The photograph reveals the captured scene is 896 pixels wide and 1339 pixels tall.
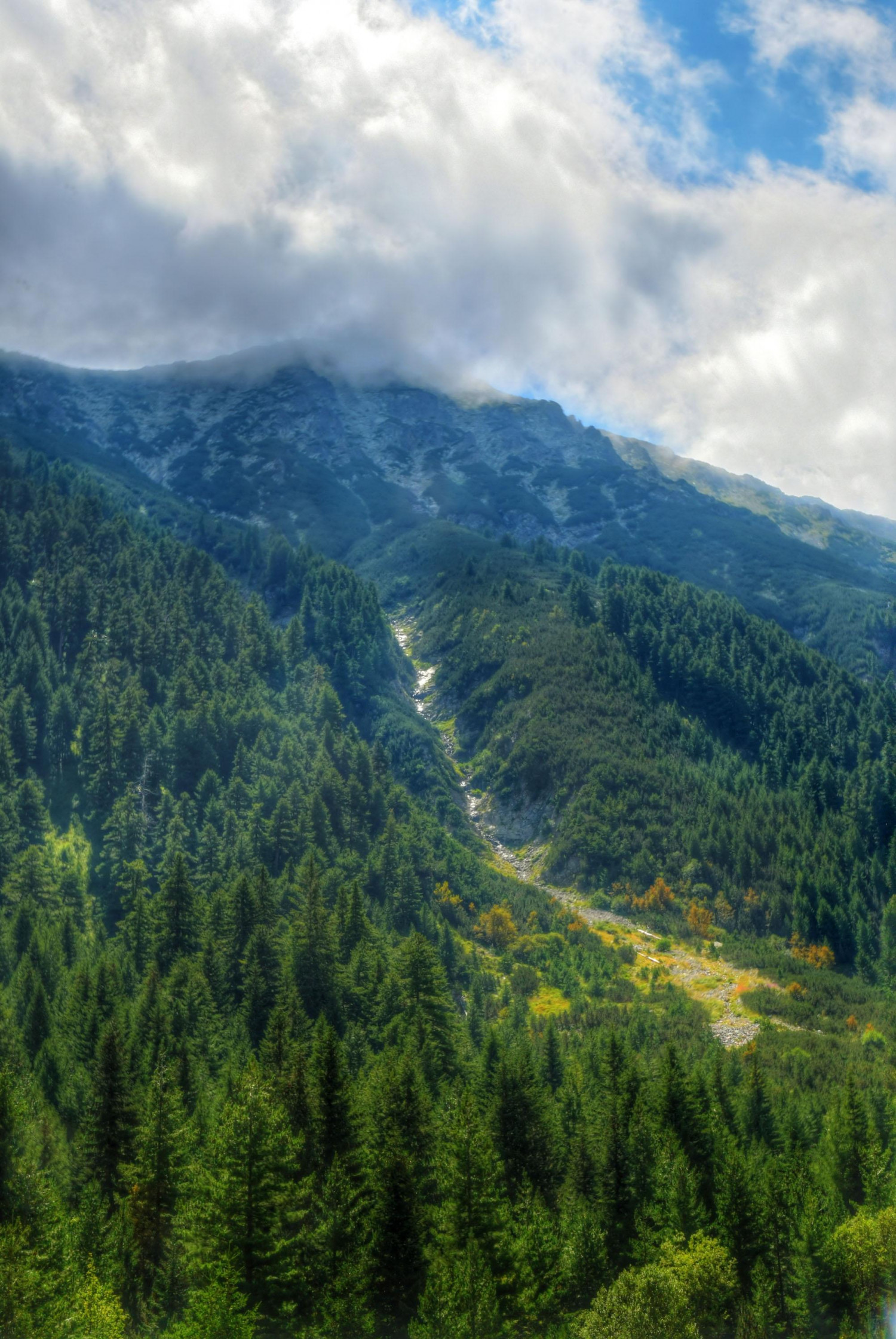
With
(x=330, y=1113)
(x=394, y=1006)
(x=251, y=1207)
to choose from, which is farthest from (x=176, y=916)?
(x=251, y=1207)

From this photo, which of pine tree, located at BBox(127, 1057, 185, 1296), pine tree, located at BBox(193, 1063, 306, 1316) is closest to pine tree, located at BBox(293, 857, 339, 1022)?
pine tree, located at BBox(127, 1057, 185, 1296)

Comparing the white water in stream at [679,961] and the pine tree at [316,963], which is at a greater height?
the pine tree at [316,963]

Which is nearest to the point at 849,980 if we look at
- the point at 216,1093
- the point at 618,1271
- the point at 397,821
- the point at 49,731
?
the point at 397,821

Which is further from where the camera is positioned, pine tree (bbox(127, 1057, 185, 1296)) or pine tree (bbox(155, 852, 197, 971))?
pine tree (bbox(155, 852, 197, 971))

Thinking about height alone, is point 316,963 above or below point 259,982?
above

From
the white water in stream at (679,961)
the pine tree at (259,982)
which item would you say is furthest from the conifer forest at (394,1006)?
the white water in stream at (679,961)

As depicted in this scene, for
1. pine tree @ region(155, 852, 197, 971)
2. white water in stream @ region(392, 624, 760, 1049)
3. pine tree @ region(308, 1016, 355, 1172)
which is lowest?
white water in stream @ region(392, 624, 760, 1049)

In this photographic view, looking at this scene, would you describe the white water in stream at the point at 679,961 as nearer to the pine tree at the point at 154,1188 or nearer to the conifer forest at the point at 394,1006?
the conifer forest at the point at 394,1006

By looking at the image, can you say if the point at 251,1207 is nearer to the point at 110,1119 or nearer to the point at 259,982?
the point at 110,1119

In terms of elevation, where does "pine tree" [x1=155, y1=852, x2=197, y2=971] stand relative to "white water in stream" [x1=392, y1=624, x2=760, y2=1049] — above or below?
above

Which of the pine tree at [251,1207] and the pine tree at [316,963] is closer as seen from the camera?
the pine tree at [251,1207]

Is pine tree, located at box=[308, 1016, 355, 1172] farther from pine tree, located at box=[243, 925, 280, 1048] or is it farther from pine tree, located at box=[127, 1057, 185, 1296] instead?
pine tree, located at box=[243, 925, 280, 1048]
